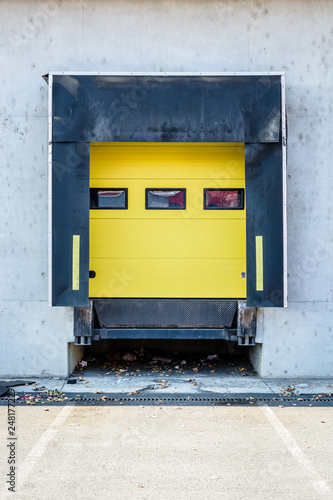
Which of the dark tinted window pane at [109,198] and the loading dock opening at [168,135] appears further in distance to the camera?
the dark tinted window pane at [109,198]

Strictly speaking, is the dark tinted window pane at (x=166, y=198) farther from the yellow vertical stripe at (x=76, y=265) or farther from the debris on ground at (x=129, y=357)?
the debris on ground at (x=129, y=357)

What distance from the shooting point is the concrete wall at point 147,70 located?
7828 mm

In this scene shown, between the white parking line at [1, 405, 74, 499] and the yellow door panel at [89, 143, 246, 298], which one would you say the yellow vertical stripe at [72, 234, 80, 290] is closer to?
the yellow door panel at [89, 143, 246, 298]

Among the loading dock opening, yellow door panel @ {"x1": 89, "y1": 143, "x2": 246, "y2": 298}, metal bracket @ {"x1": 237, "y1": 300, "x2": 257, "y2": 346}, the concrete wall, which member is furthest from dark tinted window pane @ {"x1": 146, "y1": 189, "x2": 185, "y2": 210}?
metal bracket @ {"x1": 237, "y1": 300, "x2": 257, "y2": 346}

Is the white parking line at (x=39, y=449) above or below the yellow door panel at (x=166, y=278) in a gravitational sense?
below

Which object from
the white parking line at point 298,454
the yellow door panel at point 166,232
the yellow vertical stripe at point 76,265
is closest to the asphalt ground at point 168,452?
the white parking line at point 298,454

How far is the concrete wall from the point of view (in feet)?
25.7

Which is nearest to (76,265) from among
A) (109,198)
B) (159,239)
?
A: (109,198)

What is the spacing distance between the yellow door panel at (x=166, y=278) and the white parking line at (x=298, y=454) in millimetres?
1873

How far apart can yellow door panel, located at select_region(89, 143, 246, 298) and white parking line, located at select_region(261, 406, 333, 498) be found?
6.84ft

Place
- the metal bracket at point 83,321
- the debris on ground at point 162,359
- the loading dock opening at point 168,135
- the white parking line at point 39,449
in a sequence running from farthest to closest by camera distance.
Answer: the debris on ground at point 162,359 → the metal bracket at point 83,321 → the loading dock opening at point 168,135 → the white parking line at point 39,449

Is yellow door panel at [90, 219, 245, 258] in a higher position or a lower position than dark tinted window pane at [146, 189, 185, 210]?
lower

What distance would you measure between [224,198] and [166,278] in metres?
1.38

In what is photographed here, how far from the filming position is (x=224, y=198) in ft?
26.2
